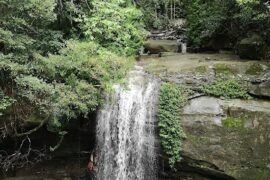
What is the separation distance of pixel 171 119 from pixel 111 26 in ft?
10.8

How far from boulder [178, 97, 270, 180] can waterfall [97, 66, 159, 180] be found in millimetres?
1002

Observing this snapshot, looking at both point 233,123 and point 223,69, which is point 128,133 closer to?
point 233,123

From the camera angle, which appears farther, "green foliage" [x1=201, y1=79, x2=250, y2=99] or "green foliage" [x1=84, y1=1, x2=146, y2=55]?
"green foliage" [x1=84, y1=1, x2=146, y2=55]

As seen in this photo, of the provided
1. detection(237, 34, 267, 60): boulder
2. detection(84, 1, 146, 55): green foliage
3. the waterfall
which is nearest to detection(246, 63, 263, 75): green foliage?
detection(237, 34, 267, 60): boulder

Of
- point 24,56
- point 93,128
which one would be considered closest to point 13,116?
point 24,56

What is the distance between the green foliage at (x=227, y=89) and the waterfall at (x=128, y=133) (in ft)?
4.64

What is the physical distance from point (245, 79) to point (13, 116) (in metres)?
6.08

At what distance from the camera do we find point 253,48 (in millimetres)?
12016

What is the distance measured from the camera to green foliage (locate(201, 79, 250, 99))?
10297 mm

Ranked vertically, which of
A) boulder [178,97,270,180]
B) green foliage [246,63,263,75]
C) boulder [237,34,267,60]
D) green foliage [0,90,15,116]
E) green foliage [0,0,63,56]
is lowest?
boulder [178,97,270,180]

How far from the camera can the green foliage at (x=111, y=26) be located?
11.2 meters

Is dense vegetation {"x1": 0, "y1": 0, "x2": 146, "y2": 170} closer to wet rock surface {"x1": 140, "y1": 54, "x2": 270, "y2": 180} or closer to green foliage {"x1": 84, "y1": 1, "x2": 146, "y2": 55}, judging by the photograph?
green foliage {"x1": 84, "y1": 1, "x2": 146, "y2": 55}

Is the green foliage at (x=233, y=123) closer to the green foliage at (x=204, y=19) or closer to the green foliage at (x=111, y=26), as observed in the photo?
the green foliage at (x=111, y=26)

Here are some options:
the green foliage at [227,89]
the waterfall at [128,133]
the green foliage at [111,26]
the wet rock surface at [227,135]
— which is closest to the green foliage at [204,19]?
the green foliage at [111,26]
